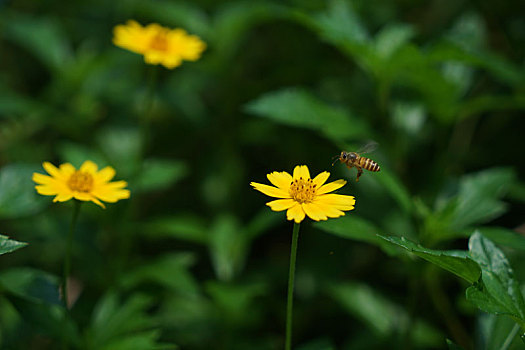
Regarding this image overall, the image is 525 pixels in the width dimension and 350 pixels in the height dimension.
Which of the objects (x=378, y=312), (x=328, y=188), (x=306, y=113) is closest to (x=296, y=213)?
(x=328, y=188)

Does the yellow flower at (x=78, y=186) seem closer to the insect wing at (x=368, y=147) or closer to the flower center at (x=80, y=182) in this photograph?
the flower center at (x=80, y=182)

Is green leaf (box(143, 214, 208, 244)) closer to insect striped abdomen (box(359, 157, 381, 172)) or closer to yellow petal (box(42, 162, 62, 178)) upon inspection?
yellow petal (box(42, 162, 62, 178))

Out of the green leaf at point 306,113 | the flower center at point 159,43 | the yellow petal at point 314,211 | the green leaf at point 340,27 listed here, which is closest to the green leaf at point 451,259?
the yellow petal at point 314,211

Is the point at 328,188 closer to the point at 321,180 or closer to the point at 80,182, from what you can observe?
the point at 321,180

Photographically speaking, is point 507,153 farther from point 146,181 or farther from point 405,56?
point 146,181

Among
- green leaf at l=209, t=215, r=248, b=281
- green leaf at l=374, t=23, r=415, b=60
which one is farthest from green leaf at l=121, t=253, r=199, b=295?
green leaf at l=374, t=23, r=415, b=60
